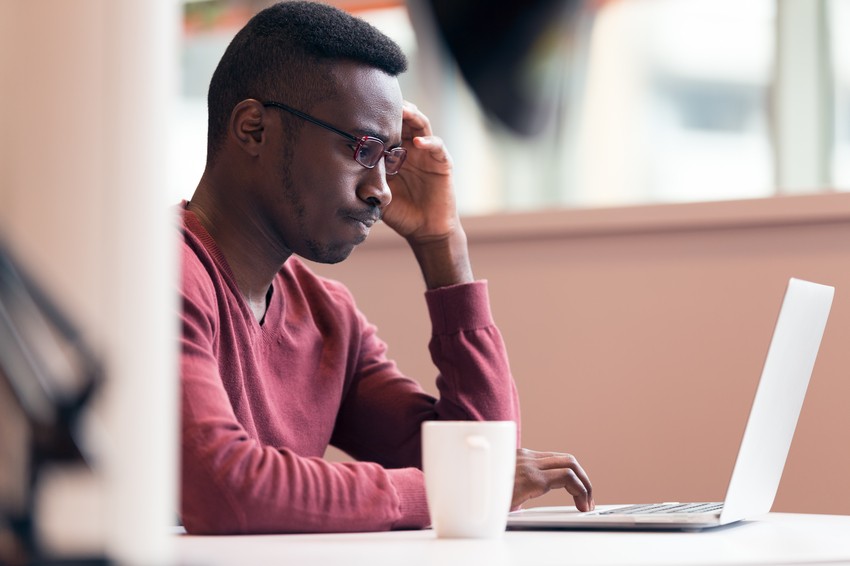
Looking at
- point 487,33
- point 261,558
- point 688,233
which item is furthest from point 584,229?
point 261,558

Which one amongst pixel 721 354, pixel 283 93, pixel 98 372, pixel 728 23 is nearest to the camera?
pixel 98 372

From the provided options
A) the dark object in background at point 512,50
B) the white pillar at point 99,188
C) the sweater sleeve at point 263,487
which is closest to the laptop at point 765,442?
the sweater sleeve at point 263,487

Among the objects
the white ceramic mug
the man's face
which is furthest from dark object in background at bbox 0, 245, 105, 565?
the man's face

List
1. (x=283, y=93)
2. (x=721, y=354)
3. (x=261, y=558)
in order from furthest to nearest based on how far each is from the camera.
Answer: (x=721, y=354)
(x=283, y=93)
(x=261, y=558)

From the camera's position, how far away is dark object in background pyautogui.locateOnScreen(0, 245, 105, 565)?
1.16 feet

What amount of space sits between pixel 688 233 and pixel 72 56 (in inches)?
66.3

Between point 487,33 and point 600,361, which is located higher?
point 487,33

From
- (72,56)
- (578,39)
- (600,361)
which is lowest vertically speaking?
(600,361)

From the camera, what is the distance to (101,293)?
38 cm

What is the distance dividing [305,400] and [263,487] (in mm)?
505

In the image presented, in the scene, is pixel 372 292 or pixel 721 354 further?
pixel 372 292

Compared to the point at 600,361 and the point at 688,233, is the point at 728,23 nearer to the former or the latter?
the point at 688,233

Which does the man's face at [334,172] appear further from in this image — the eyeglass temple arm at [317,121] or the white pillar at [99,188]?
the white pillar at [99,188]

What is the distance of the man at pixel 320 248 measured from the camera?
1389 millimetres
